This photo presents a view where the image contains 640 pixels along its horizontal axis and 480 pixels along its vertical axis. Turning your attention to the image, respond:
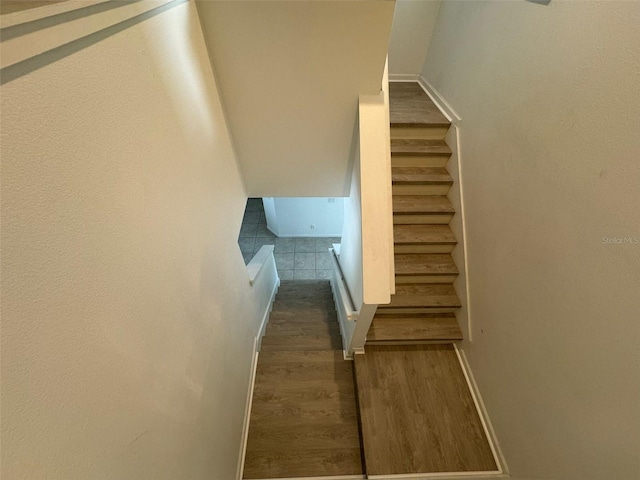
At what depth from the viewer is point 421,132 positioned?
10.1 feet

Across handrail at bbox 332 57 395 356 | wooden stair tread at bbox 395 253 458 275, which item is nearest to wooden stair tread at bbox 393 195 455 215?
wooden stair tread at bbox 395 253 458 275

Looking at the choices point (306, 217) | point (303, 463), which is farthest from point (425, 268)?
point (306, 217)

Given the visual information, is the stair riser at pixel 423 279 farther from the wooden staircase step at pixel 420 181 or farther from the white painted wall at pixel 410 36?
the white painted wall at pixel 410 36

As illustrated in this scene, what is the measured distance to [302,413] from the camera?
2.32 m

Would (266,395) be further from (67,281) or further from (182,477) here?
(67,281)

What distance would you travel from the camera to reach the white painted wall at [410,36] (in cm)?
357

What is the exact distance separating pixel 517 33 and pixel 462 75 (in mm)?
930

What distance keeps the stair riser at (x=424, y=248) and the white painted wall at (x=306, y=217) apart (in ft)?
8.88

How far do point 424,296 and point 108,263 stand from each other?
8.47 ft

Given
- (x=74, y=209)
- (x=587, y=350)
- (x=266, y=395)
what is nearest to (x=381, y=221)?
(x=587, y=350)

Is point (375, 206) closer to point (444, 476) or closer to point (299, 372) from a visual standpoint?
point (299, 372)

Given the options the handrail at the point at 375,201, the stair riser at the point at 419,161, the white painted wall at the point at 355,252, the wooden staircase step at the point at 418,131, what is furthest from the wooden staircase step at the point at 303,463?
the wooden staircase step at the point at 418,131

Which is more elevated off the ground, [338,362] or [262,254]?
[262,254]

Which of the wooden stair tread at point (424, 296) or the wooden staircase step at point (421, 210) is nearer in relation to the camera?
the wooden stair tread at point (424, 296)
